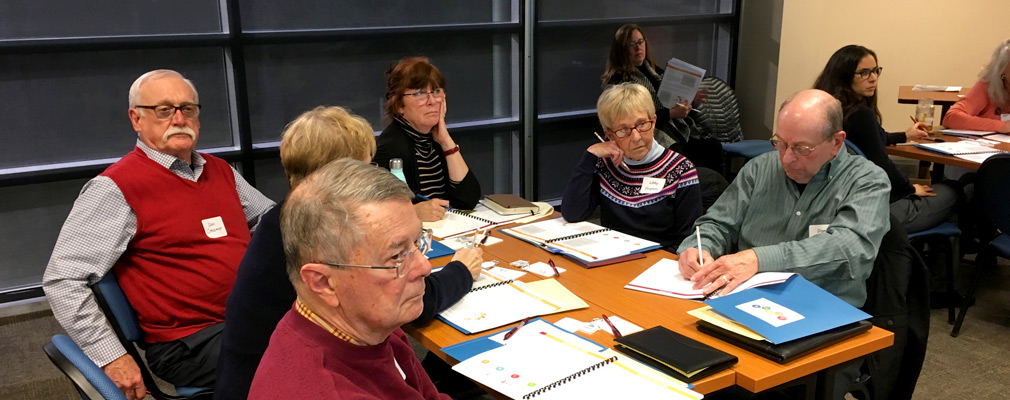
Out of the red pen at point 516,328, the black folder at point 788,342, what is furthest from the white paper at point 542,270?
the black folder at point 788,342

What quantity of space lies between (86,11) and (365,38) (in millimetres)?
1518

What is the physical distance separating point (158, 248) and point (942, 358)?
326 centimetres

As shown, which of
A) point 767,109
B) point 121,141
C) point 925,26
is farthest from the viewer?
point 767,109

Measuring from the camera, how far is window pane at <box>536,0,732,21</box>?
5523mm

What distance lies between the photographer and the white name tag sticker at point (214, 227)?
8.26 ft

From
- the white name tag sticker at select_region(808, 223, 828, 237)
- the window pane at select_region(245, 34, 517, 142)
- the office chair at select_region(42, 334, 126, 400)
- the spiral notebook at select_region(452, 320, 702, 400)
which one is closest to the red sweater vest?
the office chair at select_region(42, 334, 126, 400)

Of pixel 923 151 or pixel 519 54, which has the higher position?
pixel 519 54

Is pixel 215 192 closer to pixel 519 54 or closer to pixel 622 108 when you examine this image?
pixel 622 108

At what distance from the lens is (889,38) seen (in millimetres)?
5945

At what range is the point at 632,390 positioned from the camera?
1.62 metres

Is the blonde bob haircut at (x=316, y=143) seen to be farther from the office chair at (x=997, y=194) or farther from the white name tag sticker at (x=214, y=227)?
the office chair at (x=997, y=194)

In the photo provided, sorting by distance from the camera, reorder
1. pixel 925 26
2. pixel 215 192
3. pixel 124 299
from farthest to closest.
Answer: pixel 925 26, pixel 215 192, pixel 124 299

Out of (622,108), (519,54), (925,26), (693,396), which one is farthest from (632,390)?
(925,26)

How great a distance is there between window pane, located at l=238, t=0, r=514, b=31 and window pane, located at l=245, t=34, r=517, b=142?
0.12m
